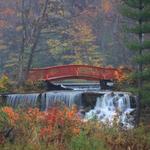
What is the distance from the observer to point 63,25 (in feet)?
192

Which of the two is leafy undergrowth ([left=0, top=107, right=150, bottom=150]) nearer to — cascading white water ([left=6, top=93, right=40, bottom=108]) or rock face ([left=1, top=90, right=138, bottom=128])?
rock face ([left=1, top=90, right=138, bottom=128])

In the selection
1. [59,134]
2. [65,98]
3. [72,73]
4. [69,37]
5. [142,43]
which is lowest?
[65,98]

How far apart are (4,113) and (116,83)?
20666mm

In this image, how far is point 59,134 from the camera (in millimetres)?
11219

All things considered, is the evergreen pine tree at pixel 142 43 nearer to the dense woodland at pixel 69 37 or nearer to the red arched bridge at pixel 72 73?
the red arched bridge at pixel 72 73

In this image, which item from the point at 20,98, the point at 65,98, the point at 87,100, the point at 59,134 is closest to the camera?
the point at 59,134

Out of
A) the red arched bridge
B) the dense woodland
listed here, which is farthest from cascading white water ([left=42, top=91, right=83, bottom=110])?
the dense woodland

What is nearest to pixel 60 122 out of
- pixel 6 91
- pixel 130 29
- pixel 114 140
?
pixel 114 140

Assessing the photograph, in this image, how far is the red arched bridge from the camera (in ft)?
110

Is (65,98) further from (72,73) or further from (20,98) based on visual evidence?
(72,73)

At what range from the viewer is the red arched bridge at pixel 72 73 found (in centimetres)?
3347

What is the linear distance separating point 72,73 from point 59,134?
76.7 ft

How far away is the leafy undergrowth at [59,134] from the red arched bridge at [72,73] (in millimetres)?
20513

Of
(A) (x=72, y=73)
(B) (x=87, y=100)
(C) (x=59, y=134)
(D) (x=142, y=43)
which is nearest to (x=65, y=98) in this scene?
(B) (x=87, y=100)
